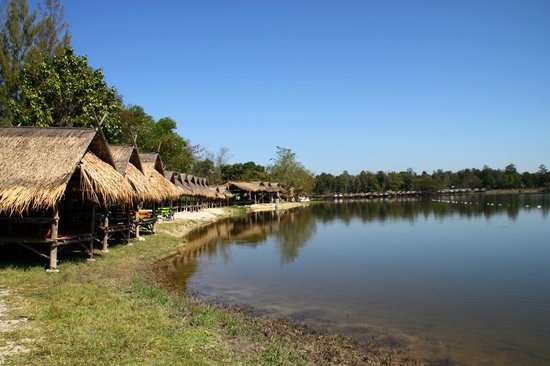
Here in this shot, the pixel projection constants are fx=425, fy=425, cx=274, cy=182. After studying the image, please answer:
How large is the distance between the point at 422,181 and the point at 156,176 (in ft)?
382

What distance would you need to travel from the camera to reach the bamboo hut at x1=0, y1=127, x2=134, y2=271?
467 inches

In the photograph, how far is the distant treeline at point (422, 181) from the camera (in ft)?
409

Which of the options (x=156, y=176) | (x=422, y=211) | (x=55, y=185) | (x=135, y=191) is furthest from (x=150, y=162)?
(x=422, y=211)

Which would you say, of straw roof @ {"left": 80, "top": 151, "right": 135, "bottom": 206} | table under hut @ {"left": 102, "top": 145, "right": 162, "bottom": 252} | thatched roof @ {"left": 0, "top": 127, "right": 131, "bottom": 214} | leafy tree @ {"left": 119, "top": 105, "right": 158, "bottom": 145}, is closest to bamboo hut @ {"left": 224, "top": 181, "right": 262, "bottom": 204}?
leafy tree @ {"left": 119, "top": 105, "right": 158, "bottom": 145}

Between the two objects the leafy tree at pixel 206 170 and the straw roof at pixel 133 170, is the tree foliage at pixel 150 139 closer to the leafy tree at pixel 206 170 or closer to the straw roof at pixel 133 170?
the leafy tree at pixel 206 170

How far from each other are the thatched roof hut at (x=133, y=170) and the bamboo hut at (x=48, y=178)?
2513mm

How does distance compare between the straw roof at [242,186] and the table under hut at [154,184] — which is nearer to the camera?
the table under hut at [154,184]

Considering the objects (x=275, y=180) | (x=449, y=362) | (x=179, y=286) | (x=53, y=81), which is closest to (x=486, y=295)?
(x=449, y=362)

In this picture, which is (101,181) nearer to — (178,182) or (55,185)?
(55,185)

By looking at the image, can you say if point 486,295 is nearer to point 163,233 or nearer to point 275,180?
point 163,233

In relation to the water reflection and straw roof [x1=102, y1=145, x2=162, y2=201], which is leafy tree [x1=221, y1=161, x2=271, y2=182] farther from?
straw roof [x1=102, y1=145, x2=162, y2=201]

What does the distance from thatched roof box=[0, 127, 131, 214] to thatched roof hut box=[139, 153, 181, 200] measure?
23.1ft

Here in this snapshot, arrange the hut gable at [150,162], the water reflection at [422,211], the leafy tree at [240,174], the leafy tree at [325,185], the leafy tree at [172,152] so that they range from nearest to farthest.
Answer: the hut gable at [150,162] < the water reflection at [422,211] < the leafy tree at [172,152] < the leafy tree at [240,174] < the leafy tree at [325,185]

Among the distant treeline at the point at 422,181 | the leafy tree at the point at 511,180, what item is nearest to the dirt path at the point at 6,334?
the distant treeline at the point at 422,181
